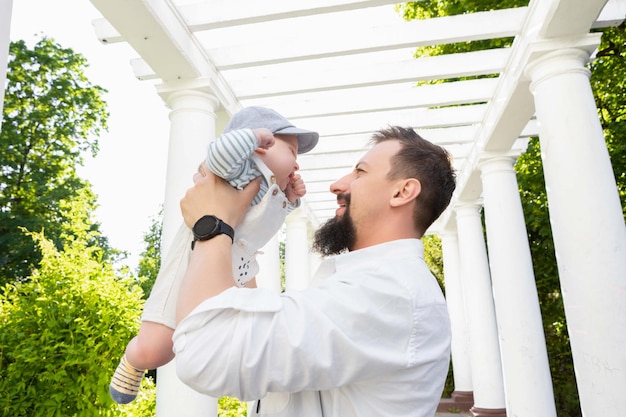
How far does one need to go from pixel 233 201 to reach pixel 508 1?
A: 10.0 m

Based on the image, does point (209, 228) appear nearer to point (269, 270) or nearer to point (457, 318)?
point (269, 270)

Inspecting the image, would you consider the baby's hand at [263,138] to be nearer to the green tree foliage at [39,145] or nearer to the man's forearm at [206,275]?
the man's forearm at [206,275]

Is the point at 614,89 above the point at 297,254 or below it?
above

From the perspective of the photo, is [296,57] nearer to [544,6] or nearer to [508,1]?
[544,6]

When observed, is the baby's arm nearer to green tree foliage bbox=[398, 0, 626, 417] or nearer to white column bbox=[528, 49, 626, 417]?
white column bbox=[528, 49, 626, 417]

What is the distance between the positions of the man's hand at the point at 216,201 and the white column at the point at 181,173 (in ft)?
13.2

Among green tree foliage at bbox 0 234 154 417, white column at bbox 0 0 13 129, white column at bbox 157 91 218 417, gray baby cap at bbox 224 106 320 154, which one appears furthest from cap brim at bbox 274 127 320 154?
green tree foliage at bbox 0 234 154 417

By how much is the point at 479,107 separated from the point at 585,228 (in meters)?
4.93

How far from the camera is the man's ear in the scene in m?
2.29

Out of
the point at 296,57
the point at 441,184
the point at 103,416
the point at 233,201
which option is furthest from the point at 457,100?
the point at 103,416

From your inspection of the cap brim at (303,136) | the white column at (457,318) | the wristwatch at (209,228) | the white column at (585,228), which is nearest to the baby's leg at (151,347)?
the wristwatch at (209,228)

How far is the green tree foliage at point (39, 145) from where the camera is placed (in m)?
22.0

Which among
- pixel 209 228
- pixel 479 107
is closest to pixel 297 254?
pixel 479 107

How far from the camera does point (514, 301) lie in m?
8.80
